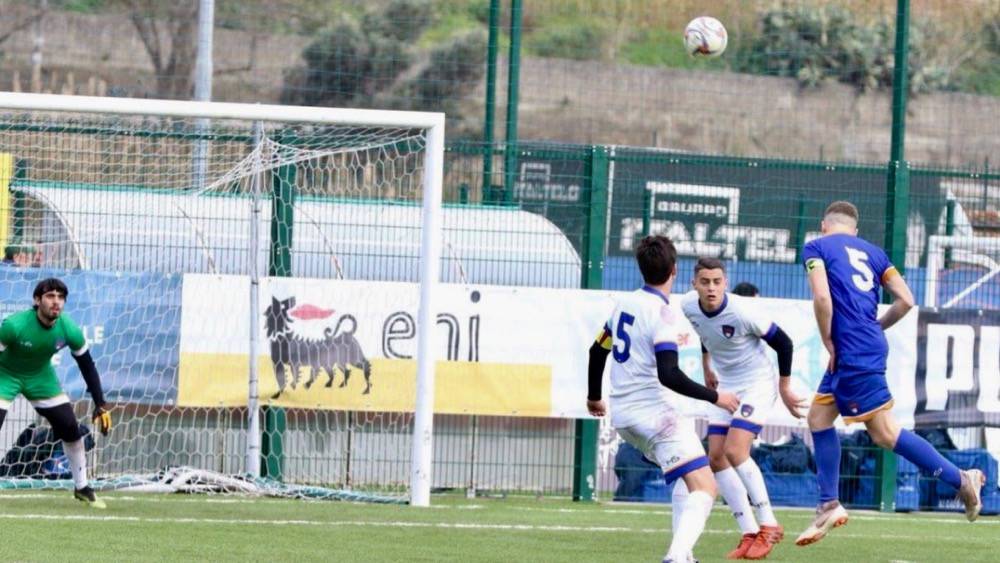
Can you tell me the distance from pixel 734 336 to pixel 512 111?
6.25 metres

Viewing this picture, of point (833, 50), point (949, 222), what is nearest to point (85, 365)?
point (949, 222)

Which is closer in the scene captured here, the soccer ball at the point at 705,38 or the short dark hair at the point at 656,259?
the short dark hair at the point at 656,259

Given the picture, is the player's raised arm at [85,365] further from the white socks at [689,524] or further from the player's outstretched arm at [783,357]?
the white socks at [689,524]

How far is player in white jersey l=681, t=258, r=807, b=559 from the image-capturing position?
1057 cm

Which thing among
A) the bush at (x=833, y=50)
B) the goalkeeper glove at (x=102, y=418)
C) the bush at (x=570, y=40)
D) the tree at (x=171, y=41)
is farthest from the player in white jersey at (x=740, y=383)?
the bush at (x=570, y=40)

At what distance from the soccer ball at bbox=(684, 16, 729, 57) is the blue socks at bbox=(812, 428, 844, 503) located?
4850 mm

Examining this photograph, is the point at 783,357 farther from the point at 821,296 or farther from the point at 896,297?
the point at 896,297

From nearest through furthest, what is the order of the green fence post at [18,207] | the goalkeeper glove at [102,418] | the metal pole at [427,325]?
the goalkeeper glove at [102,418], the metal pole at [427,325], the green fence post at [18,207]

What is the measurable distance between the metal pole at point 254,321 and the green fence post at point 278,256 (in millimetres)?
145

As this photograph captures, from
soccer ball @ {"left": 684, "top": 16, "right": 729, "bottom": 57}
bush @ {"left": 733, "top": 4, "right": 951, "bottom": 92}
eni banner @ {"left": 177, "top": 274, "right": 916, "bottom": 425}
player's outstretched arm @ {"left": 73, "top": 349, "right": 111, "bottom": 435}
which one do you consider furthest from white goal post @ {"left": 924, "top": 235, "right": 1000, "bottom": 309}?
Answer: bush @ {"left": 733, "top": 4, "right": 951, "bottom": 92}

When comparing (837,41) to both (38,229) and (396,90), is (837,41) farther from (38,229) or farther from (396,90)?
(38,229)

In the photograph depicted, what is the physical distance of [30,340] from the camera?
12352mm

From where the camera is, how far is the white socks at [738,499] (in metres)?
10.6

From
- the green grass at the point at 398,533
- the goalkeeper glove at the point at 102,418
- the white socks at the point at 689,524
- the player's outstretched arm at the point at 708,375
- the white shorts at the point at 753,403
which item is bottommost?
the green grass at the point at 398,533
